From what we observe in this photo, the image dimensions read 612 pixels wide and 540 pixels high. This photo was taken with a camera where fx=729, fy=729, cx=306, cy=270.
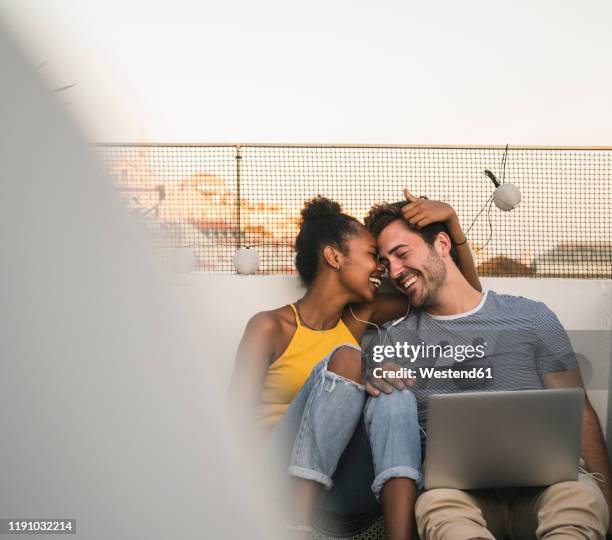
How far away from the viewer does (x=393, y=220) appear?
210 centimetres

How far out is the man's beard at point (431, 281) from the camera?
2.01 metres

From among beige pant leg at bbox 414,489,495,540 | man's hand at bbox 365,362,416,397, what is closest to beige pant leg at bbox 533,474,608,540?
beige pant leg at bbox 414,489,495,540

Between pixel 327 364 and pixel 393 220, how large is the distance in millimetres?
649


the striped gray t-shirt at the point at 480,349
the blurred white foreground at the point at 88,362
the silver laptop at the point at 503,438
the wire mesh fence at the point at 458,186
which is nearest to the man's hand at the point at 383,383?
the silver laptop at the point at 503,438

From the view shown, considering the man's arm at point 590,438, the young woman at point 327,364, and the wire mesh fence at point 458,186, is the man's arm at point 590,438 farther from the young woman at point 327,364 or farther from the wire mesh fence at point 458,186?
the wire mesh fence at point 458,186

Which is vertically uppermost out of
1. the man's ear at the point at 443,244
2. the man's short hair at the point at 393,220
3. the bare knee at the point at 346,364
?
the man's short hair at the point at 393,220

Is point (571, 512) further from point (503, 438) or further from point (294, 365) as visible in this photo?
point (294, 365)

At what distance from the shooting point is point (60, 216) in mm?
380

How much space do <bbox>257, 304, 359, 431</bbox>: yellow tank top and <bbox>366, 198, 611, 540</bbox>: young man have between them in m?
0.18

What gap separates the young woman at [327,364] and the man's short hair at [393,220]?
2 centimetres

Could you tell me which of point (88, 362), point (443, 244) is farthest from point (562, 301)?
point (88, 362)

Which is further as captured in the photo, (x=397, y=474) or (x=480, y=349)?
(x=480, y=349)

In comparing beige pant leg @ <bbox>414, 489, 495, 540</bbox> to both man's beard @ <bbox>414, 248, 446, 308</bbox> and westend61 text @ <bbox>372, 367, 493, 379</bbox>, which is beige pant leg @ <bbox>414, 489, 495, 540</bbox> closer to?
westend61 text @ <bbox>372, 367, 493, 379</bbox>

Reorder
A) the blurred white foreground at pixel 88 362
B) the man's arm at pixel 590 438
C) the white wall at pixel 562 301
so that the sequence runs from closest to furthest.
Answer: the blurred white foreground at pixel 88 362 < the man's arm at pixel 590 438 < the white wall at pixel 562 301
